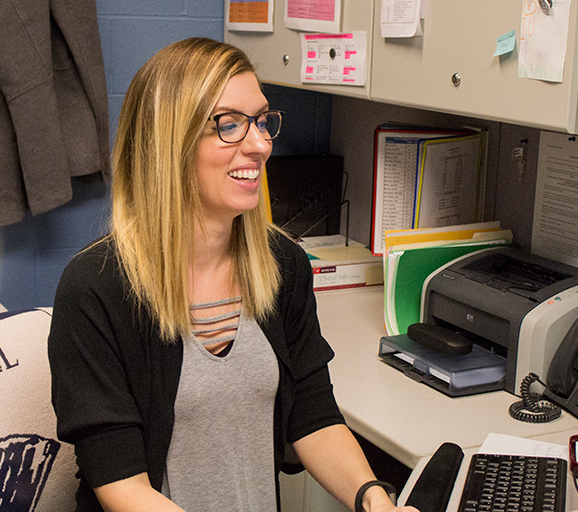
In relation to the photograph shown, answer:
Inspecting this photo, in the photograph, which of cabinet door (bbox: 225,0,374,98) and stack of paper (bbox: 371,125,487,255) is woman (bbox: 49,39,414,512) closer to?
cabinet door (bbox: 225,0,374,98)

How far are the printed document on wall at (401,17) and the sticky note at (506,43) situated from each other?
0.22m

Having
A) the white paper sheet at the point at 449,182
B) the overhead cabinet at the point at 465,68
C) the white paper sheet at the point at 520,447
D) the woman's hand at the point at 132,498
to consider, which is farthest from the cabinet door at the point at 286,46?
the woman's hand at the point at 132,498

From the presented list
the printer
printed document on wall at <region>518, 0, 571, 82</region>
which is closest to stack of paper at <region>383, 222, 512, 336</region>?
the printer

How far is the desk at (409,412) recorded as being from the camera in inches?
46.1

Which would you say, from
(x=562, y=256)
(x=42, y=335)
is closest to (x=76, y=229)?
(x=42, y=335)

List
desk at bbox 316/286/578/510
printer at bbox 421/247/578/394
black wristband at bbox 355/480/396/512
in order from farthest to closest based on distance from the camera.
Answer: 1. printer at bbox 421/247/578/394
2. desk at bbox 316/286/578/510
3. black wristband at bbox 355/480/396/512

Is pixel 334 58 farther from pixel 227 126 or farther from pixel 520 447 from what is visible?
pixel 520 447

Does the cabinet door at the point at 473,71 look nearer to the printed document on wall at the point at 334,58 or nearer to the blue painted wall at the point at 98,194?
the printed document on wall at the point at 334,58

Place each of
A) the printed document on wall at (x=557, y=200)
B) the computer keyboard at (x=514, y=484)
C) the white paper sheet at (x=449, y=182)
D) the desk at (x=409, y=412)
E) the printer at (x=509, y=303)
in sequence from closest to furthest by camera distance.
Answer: the computer keyboard at (x=514, y=484), the desk at (x=409, y=412), the printer at (x=509, y=303), the printed document on wall at (x=557, y=200), the white paper sheet at (x=449, y=182)

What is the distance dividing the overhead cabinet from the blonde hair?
1.32 feet

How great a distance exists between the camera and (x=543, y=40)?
43.9 inches

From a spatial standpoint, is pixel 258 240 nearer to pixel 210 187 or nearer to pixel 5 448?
pixel 210 187

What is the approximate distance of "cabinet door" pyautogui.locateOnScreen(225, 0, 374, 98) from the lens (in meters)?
1.58

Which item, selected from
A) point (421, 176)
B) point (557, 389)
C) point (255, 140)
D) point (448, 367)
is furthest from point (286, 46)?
point (557, 389)
